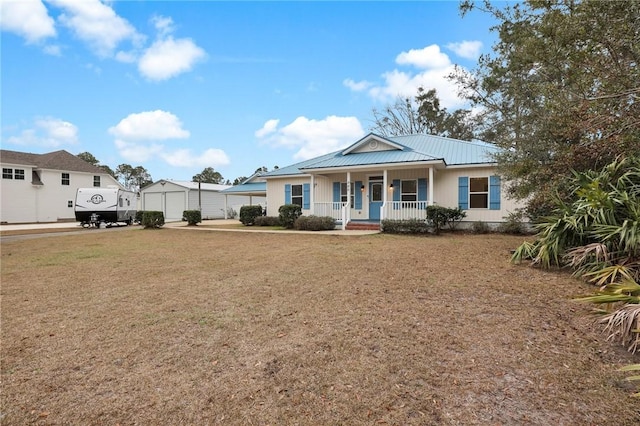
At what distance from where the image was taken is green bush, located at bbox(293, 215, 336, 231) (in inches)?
582

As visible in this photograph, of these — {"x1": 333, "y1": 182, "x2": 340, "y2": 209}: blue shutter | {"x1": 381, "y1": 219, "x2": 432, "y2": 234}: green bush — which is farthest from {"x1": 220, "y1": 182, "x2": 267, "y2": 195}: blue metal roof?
{"x1": 381, "y1": 219, "x2": 432, "y2": 234}: green bush

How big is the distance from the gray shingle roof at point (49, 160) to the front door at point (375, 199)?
28.9 m

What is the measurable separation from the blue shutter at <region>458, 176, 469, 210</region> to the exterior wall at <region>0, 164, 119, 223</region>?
32990 millimetres

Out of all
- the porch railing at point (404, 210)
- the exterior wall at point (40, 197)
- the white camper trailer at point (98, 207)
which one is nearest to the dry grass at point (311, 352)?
the porch railing at point (404, 210)

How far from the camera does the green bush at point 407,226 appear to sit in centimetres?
1305

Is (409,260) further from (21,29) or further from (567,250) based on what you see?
(21,29)

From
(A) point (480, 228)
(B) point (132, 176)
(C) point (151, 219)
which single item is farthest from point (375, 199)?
(B) point (132, 176)

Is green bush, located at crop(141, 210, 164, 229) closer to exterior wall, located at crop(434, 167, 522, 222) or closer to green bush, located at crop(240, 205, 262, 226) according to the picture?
green bush, located at crop(240, 205, 262, 226)

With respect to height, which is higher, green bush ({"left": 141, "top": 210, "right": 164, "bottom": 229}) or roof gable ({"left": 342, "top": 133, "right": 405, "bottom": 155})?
roof gable ({"left": 342, "top": 133, "right": 405, "bottom": 155})

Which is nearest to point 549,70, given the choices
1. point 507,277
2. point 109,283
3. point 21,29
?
point 507,277

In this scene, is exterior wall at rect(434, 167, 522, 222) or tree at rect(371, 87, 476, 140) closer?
exterior wall at rect(434, 167, 522, 222)

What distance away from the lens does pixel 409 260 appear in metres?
7.39

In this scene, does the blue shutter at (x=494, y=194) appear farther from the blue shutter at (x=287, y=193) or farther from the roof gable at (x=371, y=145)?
the blue shutter at (x=287, y=193)

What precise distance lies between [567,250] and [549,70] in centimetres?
409
